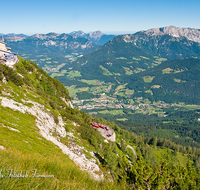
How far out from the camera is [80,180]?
8141mm

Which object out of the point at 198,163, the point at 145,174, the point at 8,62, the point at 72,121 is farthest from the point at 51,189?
the point at 198,163

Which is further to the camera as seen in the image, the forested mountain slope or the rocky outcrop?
the rocky outcrop

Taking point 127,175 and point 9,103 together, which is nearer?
point 127,175

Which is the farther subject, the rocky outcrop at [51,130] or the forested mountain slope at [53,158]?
the rocky outcrop at [51,130]

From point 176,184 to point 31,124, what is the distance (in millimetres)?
27700

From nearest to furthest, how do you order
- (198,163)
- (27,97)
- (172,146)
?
(27,97), (198,163), (172,146)

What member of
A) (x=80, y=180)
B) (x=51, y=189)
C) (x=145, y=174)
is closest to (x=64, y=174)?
(x=80, y=180)

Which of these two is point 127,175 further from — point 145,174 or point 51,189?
point 51,189

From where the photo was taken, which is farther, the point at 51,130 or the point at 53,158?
the point at 51,130

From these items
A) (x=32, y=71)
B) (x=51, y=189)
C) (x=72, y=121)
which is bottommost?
(x=72, y=121)

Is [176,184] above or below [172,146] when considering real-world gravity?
above

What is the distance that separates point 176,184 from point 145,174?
336 centimetres

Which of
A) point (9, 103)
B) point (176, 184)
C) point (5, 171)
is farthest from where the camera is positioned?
point (9, 103)

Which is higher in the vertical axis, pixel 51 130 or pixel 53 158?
Result: pixel 53 158
